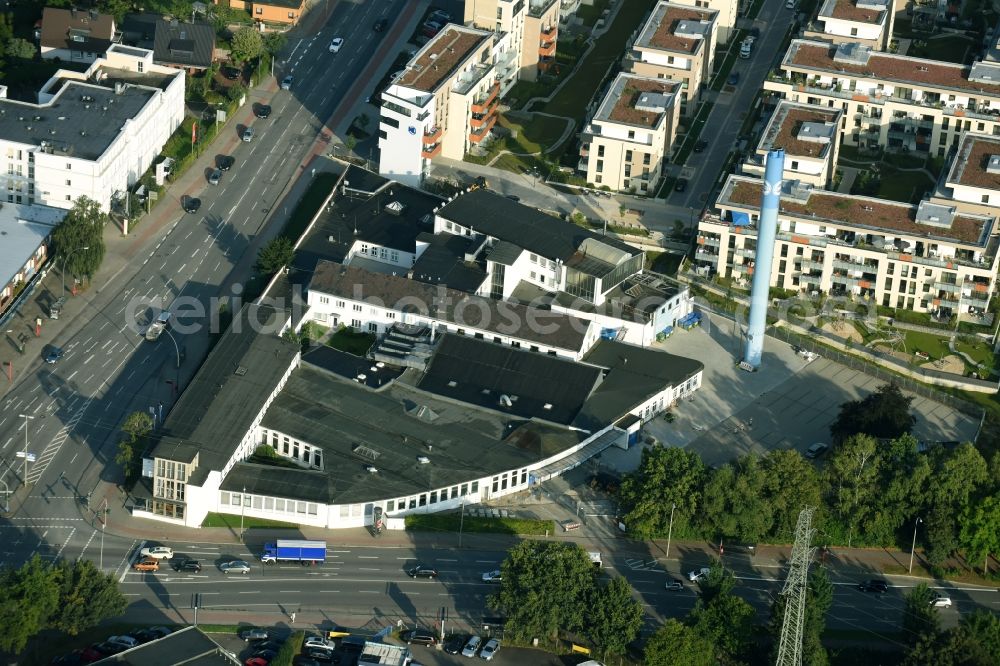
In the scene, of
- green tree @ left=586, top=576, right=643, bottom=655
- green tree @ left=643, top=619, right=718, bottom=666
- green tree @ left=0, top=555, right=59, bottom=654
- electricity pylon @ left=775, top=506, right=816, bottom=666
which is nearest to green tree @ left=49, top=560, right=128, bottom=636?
green tree @ left=0, top=555, right=59, bottom=654

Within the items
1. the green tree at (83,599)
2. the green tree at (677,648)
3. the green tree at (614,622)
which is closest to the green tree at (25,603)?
the green tree at (83,599)

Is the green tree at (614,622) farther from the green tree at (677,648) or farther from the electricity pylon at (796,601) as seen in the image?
the electricity pylon at (796,601)

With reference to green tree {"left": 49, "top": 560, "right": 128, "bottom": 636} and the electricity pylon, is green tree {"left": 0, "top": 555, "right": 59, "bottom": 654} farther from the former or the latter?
the electricity pylon

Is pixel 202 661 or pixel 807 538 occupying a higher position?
pixel 807 538

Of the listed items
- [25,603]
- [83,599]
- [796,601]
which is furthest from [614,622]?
[25,603]

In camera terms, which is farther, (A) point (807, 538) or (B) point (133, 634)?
(B) point (133, 634)

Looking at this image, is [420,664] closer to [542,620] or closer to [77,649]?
[542,620]

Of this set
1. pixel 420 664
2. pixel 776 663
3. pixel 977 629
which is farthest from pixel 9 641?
pixel 977 629
